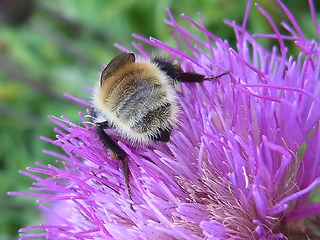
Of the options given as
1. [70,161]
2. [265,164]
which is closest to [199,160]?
[265,164]

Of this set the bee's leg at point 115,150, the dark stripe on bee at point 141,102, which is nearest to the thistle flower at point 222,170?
the bee's leg at point 115,150

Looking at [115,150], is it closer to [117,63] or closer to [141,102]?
[141,102]

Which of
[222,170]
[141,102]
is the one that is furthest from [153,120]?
[222,170]

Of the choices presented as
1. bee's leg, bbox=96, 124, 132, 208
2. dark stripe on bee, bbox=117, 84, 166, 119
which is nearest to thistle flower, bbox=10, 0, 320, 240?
bee's leg, bbox=96, 124, 132, 208

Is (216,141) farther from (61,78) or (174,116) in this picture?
(61,78)

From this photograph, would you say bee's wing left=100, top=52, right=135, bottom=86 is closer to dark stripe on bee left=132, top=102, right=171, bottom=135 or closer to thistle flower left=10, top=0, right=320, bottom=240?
thistle flower left=10, top=0, right=320, bottom=240

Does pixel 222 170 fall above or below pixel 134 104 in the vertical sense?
below

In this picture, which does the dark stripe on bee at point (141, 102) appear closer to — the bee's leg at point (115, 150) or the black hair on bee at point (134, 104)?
the black hair on bee at point (134, 104)
